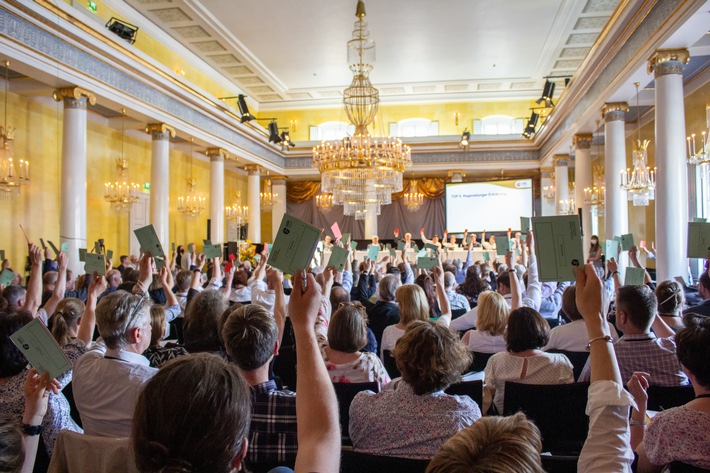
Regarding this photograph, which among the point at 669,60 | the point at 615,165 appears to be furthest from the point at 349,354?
the point at 615,165

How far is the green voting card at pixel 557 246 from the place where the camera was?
218cm

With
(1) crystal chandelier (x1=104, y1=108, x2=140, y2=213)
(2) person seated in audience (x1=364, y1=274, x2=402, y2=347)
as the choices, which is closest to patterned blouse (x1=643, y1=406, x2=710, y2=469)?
(2) person seated in audience (x1=364, y1=274, x2=402, y2=347)

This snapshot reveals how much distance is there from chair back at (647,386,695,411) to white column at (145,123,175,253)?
11.3 m

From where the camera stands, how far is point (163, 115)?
1208 centimetres

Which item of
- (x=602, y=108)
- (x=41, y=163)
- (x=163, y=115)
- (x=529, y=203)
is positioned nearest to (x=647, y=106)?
(x=602, y=108)

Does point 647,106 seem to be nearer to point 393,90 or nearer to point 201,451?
point 393,90

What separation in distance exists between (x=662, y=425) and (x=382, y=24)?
12817mm

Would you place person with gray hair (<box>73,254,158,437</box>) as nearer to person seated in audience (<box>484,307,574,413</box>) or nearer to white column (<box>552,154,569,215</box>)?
person seated in audience (<box>484,307,574,413</box>)

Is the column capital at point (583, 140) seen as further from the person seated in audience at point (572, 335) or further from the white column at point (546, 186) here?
the person seated in audience at point (572, 335)

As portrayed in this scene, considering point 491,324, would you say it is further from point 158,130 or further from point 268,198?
point 268,198

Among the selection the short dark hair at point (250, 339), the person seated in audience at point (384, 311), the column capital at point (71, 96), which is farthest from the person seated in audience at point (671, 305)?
the column capital at point (71, 96)

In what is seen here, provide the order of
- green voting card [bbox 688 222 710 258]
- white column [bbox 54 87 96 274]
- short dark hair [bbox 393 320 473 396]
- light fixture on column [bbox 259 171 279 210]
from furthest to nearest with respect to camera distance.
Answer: light fixture on column [bbox 259 171 279 210]
white column [bbox 54 87 96 274]
green voting card [bbox 688 222 710 258]
short dark hair [bbox 393 320 473 396]

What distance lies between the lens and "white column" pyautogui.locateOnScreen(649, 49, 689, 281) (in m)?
7.73

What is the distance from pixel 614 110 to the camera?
426 inches
